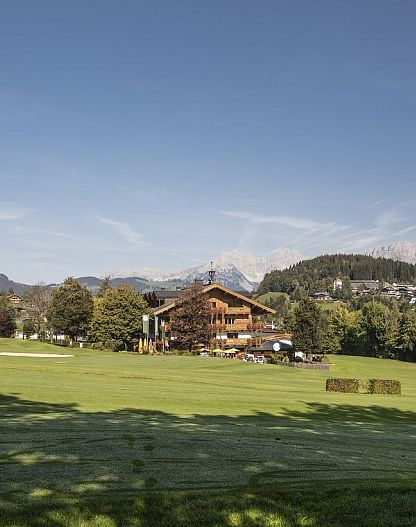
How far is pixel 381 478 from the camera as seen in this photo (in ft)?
38.8

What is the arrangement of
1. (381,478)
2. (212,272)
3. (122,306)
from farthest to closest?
1. (212,272)
2. (122,306)
3. (381,478)

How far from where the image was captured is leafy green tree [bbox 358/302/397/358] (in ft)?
395

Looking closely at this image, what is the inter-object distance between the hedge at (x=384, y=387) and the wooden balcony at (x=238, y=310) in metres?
61.7

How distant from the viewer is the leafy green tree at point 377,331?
4737 inches

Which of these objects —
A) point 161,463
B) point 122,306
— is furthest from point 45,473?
point 122,306

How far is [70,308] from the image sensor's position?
97.1 meters

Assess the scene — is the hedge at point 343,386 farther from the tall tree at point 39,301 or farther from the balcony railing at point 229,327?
the tall tree at point 39,301

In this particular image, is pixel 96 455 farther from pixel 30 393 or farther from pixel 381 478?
pixel 30 393

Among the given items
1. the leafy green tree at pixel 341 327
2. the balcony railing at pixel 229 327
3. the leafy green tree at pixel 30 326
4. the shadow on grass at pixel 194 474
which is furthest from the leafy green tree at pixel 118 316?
the shadow on grass at pixel 194 474

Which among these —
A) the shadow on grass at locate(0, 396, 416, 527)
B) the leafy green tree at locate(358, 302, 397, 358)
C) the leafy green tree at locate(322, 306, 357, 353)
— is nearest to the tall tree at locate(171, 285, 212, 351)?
the leafy green tree at locate(358, 302, 397, 358)

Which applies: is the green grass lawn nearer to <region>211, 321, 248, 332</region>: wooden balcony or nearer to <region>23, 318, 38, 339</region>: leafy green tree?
<region>211, 321, 248, 332</region>: wooden balcony

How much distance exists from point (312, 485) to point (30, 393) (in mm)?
18320

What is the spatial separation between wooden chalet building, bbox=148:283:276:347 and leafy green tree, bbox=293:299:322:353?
9348 millimetres

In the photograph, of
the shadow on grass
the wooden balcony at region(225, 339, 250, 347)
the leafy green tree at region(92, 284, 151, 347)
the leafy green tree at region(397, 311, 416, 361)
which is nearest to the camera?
the shadow on grass
